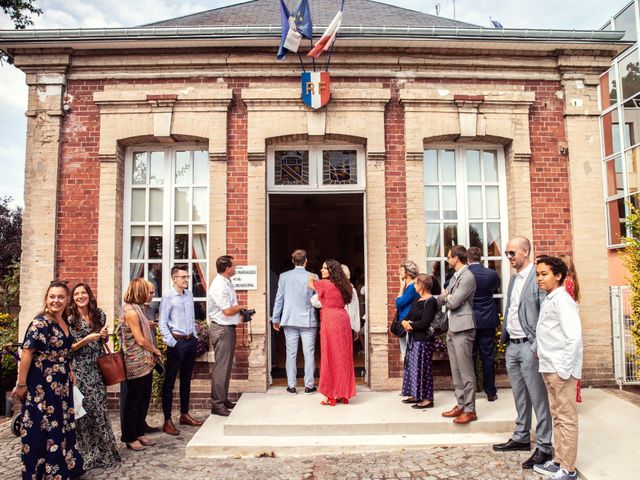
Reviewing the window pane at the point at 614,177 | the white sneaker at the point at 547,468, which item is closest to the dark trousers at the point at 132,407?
the white sneaker at the point at 547,468

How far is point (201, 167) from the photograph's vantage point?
23.1ft

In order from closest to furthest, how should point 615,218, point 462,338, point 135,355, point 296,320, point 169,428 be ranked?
point 135,355 < point 462,338 < point 169,428 < point 296,320 < point 615,218

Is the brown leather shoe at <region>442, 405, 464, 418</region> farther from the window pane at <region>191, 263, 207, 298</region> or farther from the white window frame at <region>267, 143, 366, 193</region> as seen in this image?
the window pane at <region>191, 263, 207, 298</region>

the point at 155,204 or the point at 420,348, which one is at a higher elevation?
the point at 155,204

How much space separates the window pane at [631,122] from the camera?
49.5 ft

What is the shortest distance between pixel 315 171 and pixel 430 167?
1750 millimetres

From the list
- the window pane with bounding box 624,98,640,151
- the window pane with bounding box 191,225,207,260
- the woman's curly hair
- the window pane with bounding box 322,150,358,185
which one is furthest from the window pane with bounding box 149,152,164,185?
the window pane with bounding box 624,98,640,151

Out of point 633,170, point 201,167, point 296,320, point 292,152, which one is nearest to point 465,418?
point 296,320

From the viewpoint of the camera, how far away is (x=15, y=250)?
47.8 ft

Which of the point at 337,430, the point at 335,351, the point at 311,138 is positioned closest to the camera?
the point at 337,430

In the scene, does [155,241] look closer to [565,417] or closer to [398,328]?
[398,328]

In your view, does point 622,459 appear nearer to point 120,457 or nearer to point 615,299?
point 615,299

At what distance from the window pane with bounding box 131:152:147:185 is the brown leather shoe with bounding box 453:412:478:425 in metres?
5.31

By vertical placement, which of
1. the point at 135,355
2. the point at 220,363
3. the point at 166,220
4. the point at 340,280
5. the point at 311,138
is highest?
the point at 311,138
